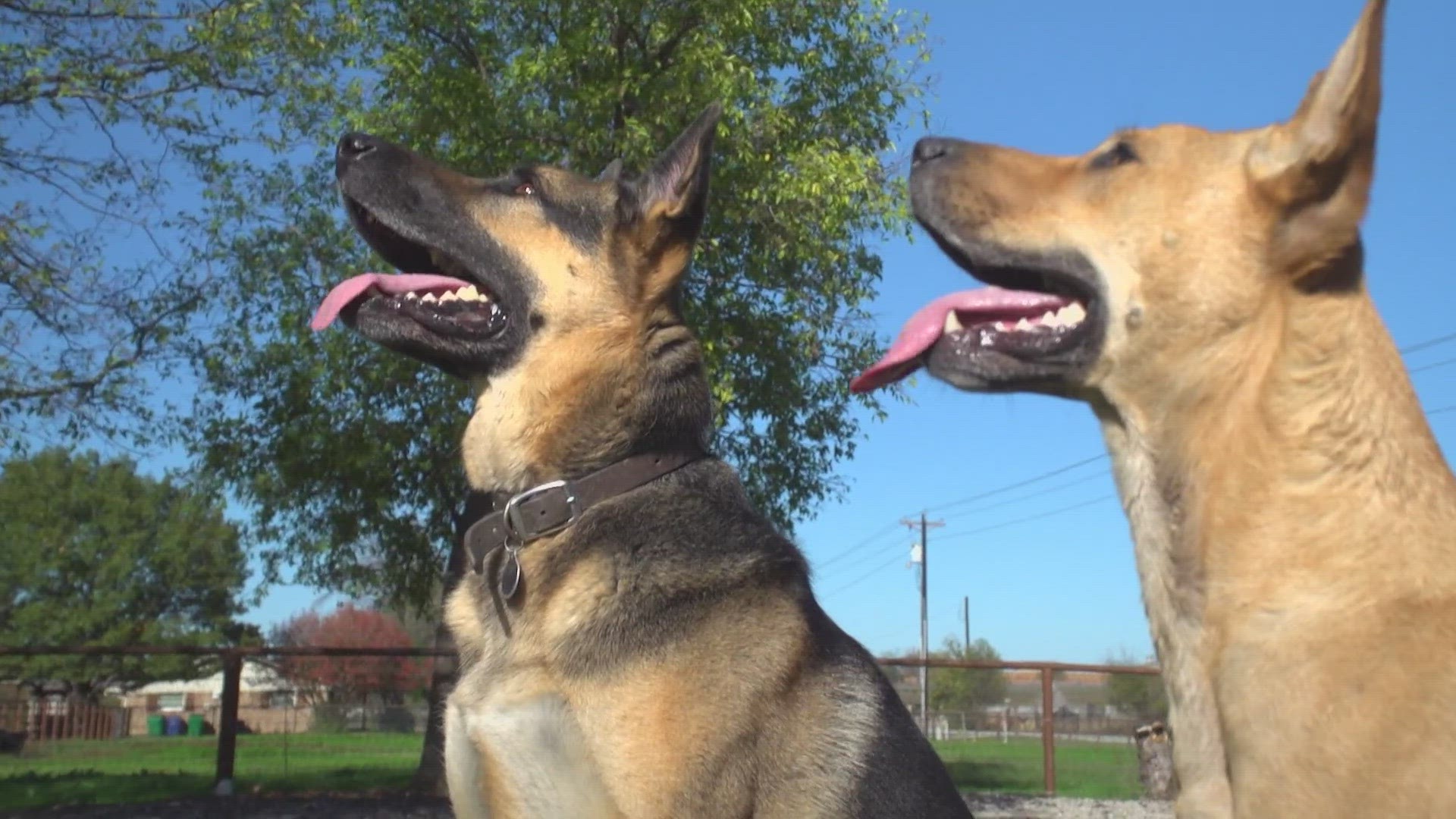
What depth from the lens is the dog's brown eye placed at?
10.2 ft

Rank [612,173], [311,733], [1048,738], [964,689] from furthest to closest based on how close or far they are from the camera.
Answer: [964,689] < [1048,738] < [311,733] < [612,173]

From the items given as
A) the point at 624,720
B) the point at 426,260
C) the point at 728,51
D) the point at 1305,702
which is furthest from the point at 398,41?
the point at 1305,702

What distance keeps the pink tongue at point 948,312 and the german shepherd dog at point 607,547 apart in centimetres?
101

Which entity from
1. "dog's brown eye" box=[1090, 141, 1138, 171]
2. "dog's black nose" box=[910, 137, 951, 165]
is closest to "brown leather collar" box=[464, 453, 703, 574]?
"dog's black nose" box=[910, 137, 951, 165]

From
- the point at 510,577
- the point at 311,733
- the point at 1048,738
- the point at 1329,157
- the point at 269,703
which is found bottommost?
the point at 1048,738

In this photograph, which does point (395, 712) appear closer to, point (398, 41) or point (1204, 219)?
point (398, 41)

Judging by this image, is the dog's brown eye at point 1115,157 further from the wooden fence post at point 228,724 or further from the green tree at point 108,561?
the green tree at point 108,561

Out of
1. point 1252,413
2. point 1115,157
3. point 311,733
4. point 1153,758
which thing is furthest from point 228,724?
point 1252,413

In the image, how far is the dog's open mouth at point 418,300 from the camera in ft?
14.9

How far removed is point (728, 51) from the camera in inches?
560

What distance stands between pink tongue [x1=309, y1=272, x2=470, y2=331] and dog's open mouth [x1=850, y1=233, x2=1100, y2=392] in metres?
2.00

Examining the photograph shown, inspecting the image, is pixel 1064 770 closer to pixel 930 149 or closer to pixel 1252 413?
pixel 930 149

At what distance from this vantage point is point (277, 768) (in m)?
15.1

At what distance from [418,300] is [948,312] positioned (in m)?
2.13
